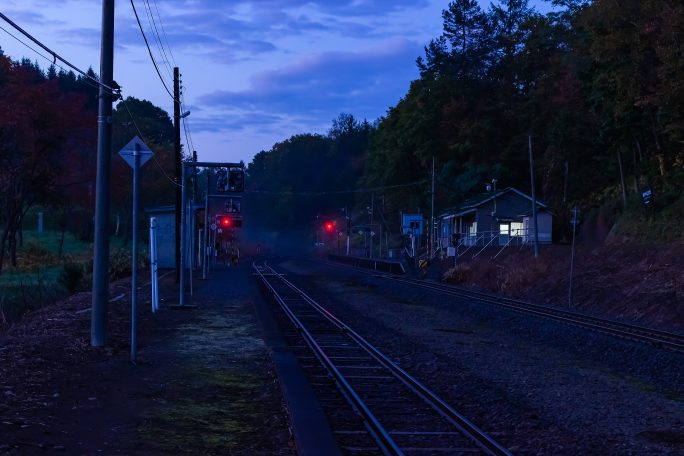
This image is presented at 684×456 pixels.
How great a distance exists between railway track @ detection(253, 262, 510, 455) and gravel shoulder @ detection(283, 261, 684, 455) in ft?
1.21

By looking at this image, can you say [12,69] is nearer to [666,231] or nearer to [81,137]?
[81,137]

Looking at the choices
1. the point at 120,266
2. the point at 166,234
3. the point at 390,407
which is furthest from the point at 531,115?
the point at 390,407

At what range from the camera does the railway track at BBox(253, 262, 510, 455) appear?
28.2 feet

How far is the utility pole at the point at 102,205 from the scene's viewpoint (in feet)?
47.3

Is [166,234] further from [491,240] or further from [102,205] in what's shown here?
[102,205]

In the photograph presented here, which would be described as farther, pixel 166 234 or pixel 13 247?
pixel 166 234

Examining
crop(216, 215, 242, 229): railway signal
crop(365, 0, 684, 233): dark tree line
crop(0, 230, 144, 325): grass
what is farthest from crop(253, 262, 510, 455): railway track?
crop(216, 215, 242, 229): railway signal

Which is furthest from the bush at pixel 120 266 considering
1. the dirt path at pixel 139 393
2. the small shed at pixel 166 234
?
the dirt path at pixel 139 393

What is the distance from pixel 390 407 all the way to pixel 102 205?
21.3 ft

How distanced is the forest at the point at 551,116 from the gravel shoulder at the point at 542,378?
15315mm

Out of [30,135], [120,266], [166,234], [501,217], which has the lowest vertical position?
[120,266]

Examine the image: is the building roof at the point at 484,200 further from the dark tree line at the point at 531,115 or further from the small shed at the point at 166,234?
the small shed at the point at 166,234

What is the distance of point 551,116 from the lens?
71500 mm

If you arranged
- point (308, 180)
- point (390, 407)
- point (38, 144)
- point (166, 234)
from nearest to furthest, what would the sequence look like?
point (390, 407)
point (38, 144)
point (166, 234)
point (308, 180)
